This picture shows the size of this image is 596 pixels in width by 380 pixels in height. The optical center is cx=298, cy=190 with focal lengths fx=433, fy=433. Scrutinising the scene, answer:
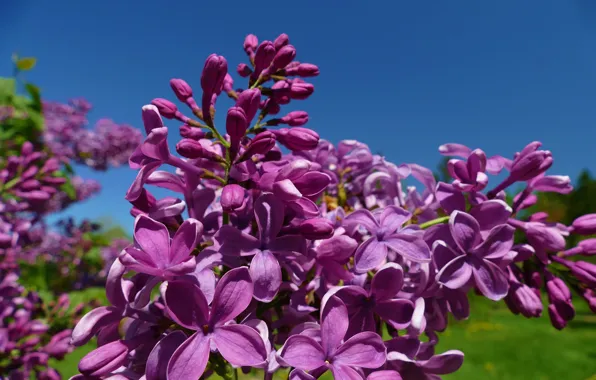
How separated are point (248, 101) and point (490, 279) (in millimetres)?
582

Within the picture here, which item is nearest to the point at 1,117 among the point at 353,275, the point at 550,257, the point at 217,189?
the point at 217,189

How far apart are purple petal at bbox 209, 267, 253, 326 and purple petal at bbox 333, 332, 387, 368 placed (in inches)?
7.1

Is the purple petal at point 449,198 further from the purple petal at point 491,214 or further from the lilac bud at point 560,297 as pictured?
the lilac bud at point 560,297

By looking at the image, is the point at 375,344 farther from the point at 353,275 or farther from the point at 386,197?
the point at 386,197

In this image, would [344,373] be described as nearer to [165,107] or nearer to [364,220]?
[364,220]

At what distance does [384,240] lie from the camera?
84 cm

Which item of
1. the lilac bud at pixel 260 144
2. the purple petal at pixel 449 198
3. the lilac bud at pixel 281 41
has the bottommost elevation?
the purple petal at pixel 449 198

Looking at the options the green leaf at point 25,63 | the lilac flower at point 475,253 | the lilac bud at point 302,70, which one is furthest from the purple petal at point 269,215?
the green leaf at point 25,63

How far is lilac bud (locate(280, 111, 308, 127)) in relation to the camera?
1010 millimetres

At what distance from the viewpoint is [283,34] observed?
1.03 m

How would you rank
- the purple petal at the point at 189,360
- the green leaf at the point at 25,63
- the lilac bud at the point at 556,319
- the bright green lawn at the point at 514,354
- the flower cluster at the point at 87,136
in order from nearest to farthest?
1. the purple petal at the point at 189,360
2. the lilac bud at the point at 556,319
3. the green leaf at the point at 25,63
4. the flower cluster at the point at 87,136
5. the bright green lawn at the point at 514,354

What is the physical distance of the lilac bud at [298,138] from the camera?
0.91 metres

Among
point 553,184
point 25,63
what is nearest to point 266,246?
point 553,184

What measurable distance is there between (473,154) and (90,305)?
274 cm
